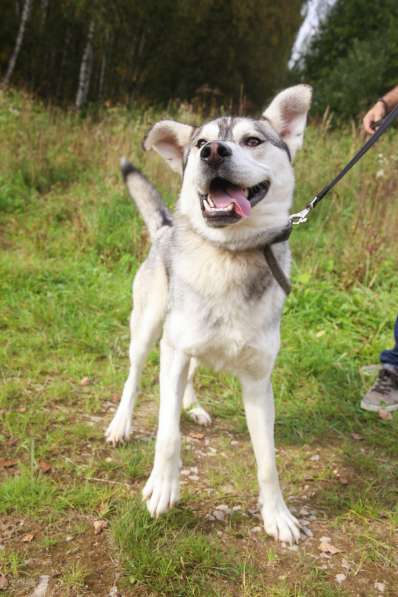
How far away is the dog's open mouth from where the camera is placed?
1869 millimetres

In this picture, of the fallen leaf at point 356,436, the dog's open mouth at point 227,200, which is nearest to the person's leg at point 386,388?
the fallen leaf at point 356,436

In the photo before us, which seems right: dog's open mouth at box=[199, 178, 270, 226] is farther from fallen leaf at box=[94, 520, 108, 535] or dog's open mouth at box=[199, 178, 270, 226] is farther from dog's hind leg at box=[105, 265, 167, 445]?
fallen leaf at box=[94, 520, 108, 535]

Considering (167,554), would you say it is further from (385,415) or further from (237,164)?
(385,415)

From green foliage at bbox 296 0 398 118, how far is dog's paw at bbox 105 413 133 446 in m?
16.6

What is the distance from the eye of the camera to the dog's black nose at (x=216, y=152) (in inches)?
71.9

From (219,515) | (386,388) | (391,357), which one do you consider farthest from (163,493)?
(391,357)

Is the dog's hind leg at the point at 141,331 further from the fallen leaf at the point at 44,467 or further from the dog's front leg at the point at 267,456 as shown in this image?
the dog's front leg at the point at 267,456

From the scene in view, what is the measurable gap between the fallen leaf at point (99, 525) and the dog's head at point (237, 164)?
127 cm

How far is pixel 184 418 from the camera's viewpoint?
298 cm

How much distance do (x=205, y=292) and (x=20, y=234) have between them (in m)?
Result: 3.62

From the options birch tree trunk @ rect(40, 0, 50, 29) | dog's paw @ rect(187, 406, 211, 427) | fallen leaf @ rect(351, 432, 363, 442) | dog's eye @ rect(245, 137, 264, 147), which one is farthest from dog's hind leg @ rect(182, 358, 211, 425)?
birch tree trunk @ rect(40, 0, 50, 29)

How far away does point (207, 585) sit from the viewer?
1.81 m

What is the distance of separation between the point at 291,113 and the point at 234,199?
0.63 m

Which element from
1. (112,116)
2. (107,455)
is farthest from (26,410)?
(112,116)
